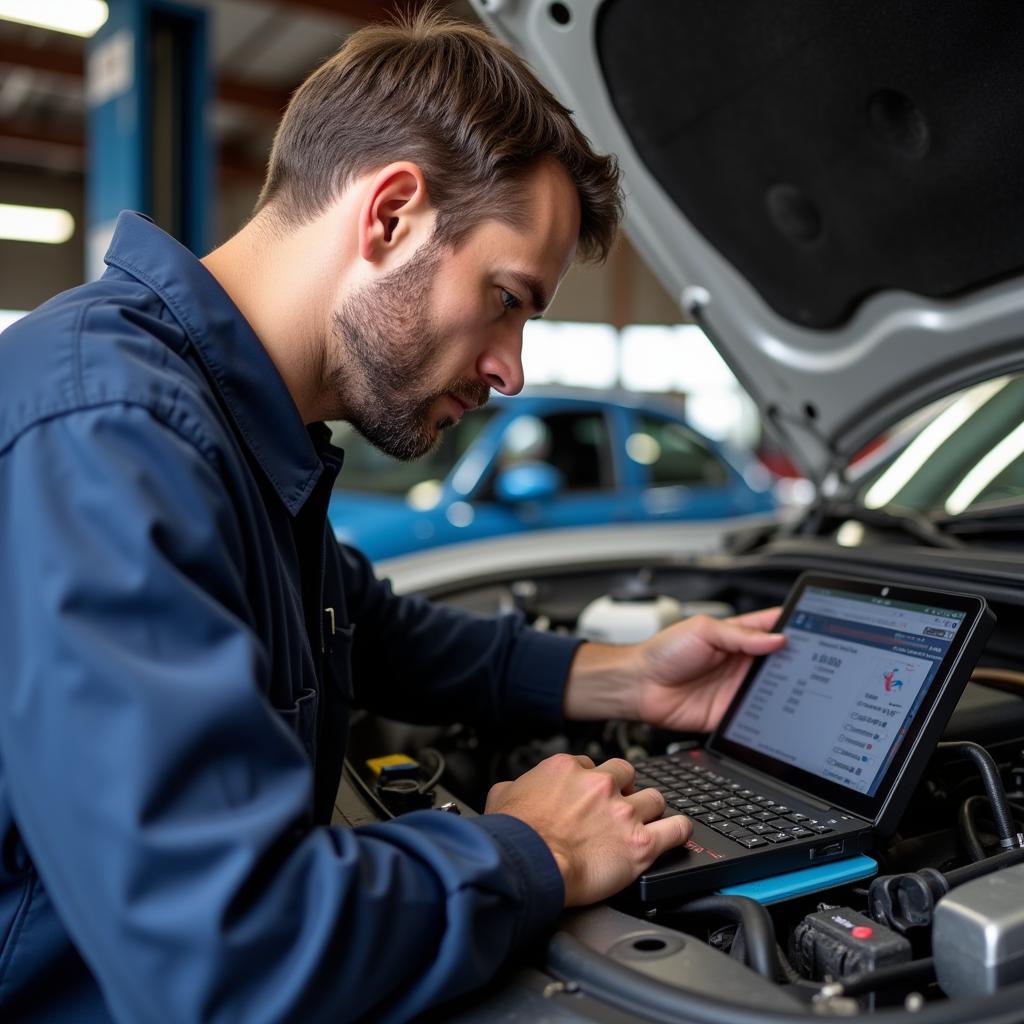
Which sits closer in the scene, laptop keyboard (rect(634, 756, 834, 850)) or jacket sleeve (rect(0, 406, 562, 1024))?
jacket sleeve (rect(0, 406, 562, 1024))

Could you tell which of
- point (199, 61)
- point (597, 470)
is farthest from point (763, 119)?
point (199, 61)

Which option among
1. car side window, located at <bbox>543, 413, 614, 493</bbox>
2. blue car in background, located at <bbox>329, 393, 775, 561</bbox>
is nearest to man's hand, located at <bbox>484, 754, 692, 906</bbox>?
blue car in background, located at <bbox>329, 393, 775, 561</bbox>

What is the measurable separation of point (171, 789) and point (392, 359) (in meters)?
0.51

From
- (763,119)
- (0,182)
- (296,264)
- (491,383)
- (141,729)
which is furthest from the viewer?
(0,182)

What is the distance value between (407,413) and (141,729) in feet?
1.69

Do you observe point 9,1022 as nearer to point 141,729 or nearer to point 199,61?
point 141,729

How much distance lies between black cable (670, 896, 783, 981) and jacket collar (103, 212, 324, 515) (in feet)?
1.65

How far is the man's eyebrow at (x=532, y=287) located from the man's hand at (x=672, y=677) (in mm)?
478

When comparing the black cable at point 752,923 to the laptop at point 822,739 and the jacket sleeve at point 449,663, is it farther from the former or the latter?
the jacket sleeve at point 449,663

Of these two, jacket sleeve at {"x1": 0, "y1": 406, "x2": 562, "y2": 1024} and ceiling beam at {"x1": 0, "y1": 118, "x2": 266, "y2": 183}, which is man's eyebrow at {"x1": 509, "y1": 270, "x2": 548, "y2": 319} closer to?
jacket sleeve at {"x1": 0, "y1": 406, "x2": 562, "y2": 1024}

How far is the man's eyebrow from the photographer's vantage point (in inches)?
39.2

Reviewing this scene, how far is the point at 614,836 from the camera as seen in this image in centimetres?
85

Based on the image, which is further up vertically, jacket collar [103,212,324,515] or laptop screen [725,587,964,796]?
jacket collar [103,212,324,515]

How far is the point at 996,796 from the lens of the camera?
95cm
